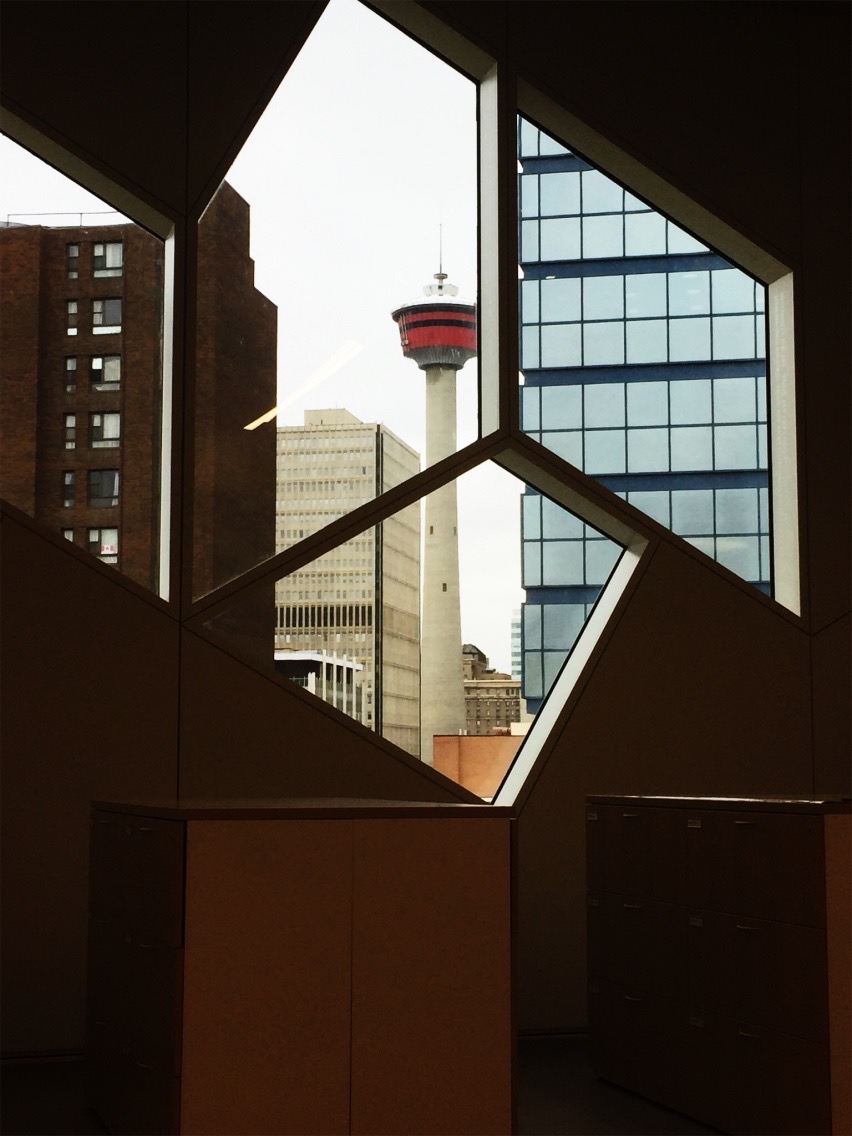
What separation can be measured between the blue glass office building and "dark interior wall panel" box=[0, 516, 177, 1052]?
63.1 inches

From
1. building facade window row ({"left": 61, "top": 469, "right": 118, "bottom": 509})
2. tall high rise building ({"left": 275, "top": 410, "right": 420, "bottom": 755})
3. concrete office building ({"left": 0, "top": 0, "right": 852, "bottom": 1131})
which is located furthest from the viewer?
tall high rise building ({"left": 275, "top": 410, "right": 420, "bottom": 755})

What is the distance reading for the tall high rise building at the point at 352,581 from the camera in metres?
4.56

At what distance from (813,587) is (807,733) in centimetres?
60

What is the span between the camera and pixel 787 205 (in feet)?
16.9

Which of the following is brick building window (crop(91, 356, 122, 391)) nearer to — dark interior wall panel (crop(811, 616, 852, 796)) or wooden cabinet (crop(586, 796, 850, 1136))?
wooden cabinet (crop(586, 796, 850, 1136))

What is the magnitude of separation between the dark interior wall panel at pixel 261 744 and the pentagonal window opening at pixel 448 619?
0.40 feet

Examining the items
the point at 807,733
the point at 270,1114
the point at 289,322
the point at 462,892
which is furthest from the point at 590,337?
the point at 270,1114

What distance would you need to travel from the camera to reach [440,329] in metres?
4.73

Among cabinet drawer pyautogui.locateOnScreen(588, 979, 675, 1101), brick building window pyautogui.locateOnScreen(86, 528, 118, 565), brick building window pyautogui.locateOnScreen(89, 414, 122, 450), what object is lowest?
cabinet drawer pyautogui.locateOnScreen(588, 979, 675, 1101)

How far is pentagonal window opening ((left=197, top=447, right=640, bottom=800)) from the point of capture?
4594 mm

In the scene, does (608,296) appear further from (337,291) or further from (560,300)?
(337,291)

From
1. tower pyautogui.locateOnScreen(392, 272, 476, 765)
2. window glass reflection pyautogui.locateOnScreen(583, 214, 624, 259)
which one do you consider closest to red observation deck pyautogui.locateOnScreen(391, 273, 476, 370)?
tower pyautogui.locateOnScreen(392, 272, 476, 765)

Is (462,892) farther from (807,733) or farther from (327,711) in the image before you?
(807,733)

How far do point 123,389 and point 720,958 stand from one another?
292cm
